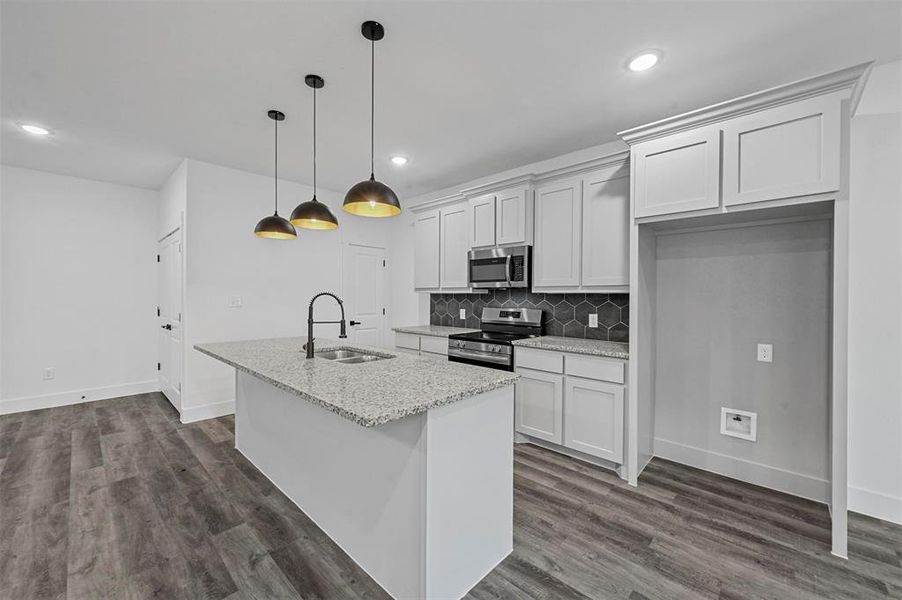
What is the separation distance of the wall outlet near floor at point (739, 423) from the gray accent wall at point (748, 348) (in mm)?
35

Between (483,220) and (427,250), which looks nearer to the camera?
(483,220)

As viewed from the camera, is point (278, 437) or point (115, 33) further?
point (278, 437)

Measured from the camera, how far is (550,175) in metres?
A: 3.36

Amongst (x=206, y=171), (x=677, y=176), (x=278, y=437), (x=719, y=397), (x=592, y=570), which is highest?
(x=206, y=171)

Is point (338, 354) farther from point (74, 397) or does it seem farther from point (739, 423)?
point (74, 397)

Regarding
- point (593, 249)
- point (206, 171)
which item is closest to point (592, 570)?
point (593, 249)

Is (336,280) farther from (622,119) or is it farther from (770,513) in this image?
(770,513)

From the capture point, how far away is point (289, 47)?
212cm

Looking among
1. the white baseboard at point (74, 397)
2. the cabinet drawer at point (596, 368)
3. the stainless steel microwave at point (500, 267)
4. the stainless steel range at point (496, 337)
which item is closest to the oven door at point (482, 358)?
the stainless steel range at point (496, 337)

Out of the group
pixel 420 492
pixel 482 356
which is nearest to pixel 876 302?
pixel 482 356

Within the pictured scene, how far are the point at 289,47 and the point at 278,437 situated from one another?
92.8 inches

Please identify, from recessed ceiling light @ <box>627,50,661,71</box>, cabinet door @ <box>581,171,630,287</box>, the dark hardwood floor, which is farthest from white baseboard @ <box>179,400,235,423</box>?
recessed ceiling light @ <box>627,50,661,71</box>

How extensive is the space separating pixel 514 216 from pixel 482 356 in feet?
4.37

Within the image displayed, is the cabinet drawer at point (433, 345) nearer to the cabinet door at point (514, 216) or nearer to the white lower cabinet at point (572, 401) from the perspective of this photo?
the white lower cabinet at point (572, 401)
